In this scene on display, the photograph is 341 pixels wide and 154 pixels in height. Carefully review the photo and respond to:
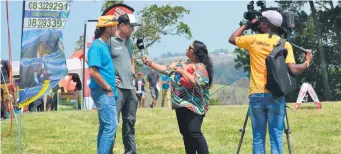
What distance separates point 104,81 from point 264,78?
1881mm

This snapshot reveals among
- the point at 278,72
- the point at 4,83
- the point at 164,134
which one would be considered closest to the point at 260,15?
the point at 278,72

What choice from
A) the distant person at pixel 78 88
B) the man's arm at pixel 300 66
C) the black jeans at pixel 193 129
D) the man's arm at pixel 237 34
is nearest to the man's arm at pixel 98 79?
the black jeans at pixel 193 129

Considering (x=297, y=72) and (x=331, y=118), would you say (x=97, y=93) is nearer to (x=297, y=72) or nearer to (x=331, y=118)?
(x=297, y=72)

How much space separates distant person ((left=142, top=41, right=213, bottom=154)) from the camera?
829 centimetres

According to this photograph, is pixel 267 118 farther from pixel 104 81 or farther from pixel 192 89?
pixel 104 81

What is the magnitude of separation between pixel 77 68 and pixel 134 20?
20351 mm

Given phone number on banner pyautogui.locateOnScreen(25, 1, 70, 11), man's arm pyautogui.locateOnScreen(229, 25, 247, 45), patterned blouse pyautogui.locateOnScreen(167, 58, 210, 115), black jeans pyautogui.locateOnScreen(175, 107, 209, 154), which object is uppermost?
phone number on banner pyautogui.locateOnScreen(25, 1, 70, 11)

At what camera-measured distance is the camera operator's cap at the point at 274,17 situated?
7.42m

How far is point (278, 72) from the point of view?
7340 millimetres

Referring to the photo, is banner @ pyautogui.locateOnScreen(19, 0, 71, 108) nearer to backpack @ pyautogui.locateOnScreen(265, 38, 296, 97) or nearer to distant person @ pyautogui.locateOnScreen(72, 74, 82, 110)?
backpack @ pyautogui.locateOnScreen(265, 38, 296, 97)

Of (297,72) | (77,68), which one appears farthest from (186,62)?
(77,68)

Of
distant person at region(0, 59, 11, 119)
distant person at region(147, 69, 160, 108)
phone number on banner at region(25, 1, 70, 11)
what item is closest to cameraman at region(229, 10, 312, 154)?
phone number on banner at region(25, 1, 70, 11)

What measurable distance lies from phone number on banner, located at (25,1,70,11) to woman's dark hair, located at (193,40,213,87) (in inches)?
103

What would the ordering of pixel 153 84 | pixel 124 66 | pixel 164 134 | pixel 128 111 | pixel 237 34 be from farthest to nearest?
pixel 153 84, pixel 164 134, pixel 128 111, pixel 124 66, pixel 237 34
